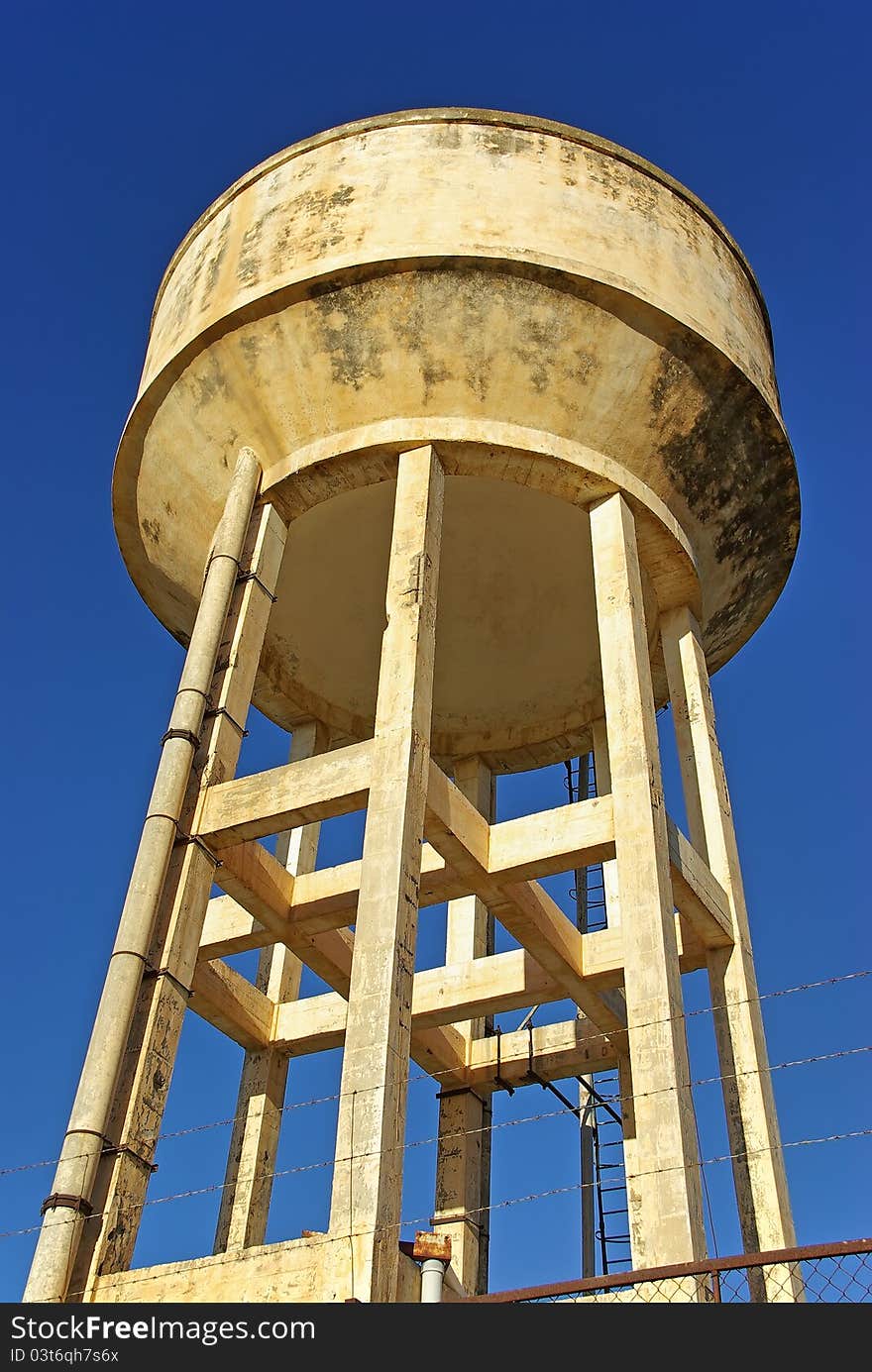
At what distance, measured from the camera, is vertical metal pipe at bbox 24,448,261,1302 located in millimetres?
8922

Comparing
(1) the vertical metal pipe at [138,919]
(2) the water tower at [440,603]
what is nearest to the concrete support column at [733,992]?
→ (2) the water tower at [440,603]

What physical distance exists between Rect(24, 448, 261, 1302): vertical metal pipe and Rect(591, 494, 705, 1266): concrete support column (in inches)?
133

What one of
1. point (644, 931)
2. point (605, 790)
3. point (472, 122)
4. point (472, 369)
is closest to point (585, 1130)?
point (605, 790)

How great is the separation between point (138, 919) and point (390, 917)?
6.92ft

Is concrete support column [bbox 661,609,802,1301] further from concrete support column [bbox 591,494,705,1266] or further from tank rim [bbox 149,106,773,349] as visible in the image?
tank rim [bbox 149,106,773,349]

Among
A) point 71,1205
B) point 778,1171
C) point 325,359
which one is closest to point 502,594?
point 325,359

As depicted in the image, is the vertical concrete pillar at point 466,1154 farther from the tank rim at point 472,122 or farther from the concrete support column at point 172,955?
the tank rim at point 472,122

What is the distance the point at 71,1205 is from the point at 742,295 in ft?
34.3

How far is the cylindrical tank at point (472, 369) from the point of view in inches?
479

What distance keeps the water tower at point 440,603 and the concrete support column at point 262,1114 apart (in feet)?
0.11

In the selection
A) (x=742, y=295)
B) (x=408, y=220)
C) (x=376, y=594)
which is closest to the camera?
(x=408, y=220)

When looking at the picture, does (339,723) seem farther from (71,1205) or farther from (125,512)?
(71,1205)

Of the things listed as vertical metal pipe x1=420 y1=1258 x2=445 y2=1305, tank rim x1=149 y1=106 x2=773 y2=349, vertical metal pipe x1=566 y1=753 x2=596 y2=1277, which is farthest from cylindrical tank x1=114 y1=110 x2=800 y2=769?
vertical metal pipe x1=420 y1=1258 x2=445 y2=1305
